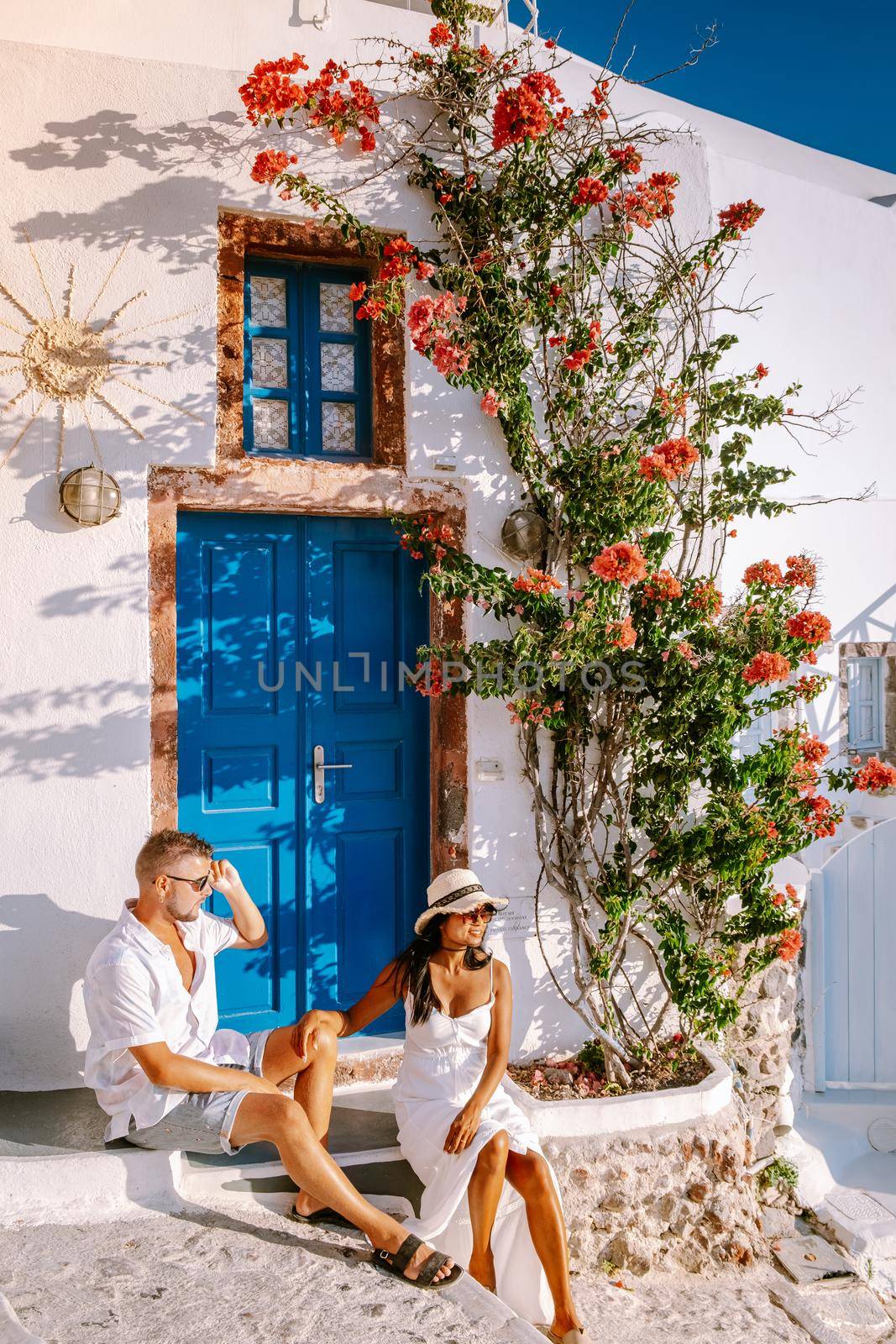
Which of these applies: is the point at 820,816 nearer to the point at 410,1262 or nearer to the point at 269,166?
the point at 410,1262

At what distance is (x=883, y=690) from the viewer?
789cm

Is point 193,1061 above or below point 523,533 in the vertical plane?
below

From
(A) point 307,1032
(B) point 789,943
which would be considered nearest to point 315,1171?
(A) point 307,1032

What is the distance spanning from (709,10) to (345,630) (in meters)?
4.13

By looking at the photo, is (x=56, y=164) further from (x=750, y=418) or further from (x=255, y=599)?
(x=750, y=418)

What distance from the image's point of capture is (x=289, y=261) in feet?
14.4

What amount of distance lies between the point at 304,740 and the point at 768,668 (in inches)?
76.1

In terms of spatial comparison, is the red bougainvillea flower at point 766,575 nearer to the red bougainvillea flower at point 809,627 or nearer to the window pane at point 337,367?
the red bougainvillea flower at point 809,627

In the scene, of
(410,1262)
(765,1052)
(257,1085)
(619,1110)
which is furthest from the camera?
(765,1052)

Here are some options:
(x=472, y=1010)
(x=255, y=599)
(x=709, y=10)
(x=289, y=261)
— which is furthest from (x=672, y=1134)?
(x=709, y=10)

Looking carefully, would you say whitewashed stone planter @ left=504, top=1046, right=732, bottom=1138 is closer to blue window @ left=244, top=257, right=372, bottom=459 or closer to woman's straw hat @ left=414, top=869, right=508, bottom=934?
woman's straw hat @ left=414, top=869, right=508, bottom=934

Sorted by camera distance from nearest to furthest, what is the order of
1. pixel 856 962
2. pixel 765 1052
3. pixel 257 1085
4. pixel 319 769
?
1. pixel 257 1085
2. pixel 319 769
3. pixel 765 1052
4. pixel 856 962

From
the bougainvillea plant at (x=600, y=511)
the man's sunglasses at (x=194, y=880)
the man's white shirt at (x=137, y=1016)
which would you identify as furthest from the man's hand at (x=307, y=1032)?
the bougainvillea plant at (x=600, y=511)

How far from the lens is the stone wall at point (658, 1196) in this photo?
154 inches
